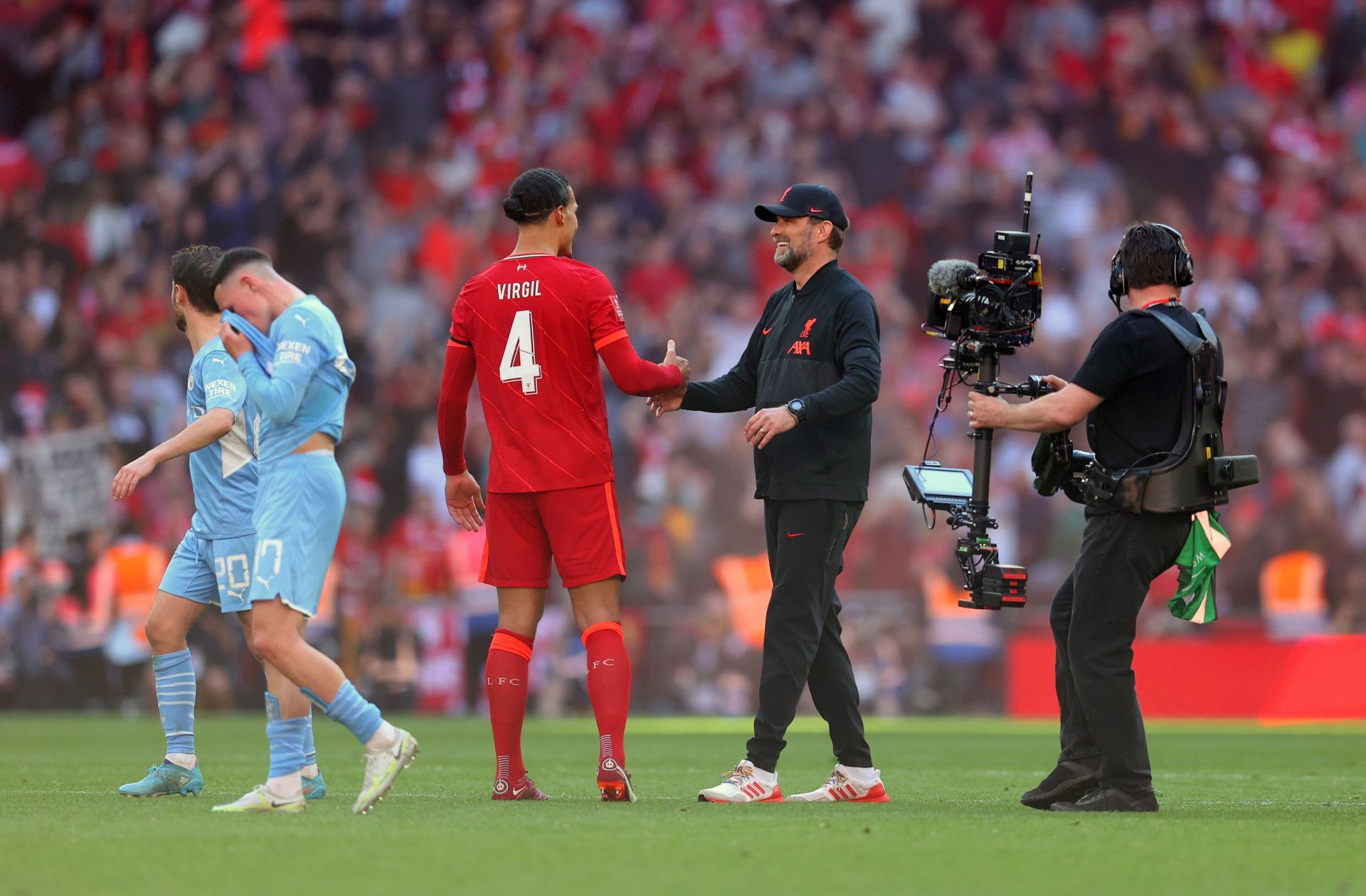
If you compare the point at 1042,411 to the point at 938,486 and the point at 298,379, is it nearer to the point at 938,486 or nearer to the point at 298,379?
the point at 938,486

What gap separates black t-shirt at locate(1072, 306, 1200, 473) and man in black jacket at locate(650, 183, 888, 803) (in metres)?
0.92

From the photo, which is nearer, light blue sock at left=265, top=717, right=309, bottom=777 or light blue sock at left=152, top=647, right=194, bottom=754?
light blue sock at left=265, top=717, right=309, bottom=777

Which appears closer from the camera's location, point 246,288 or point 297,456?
point 297,456

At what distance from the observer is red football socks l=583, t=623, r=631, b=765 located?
264 inches

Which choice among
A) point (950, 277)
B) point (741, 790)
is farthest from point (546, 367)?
point (741, 790)

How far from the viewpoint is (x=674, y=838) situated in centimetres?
553

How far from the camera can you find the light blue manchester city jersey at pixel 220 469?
7.51m

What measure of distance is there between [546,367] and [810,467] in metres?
1.17

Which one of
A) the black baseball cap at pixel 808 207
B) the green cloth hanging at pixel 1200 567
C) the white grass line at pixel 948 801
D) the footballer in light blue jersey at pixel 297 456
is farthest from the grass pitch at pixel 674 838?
the black baseball cap at pixel 808 207

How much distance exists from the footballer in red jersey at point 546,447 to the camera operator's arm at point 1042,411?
129 centimetres

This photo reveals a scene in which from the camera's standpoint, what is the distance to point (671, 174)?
19.1 meters

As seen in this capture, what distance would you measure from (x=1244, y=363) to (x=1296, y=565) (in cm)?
228

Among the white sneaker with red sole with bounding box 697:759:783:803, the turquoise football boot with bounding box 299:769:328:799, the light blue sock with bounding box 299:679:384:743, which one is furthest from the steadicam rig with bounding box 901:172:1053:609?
the turquoise football boot with bounding box 299:769:328:799

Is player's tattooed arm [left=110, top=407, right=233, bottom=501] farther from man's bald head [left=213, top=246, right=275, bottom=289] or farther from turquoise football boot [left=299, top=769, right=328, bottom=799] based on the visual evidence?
turquoise football boot [left=299, top=769, right=328, bottom=799]
